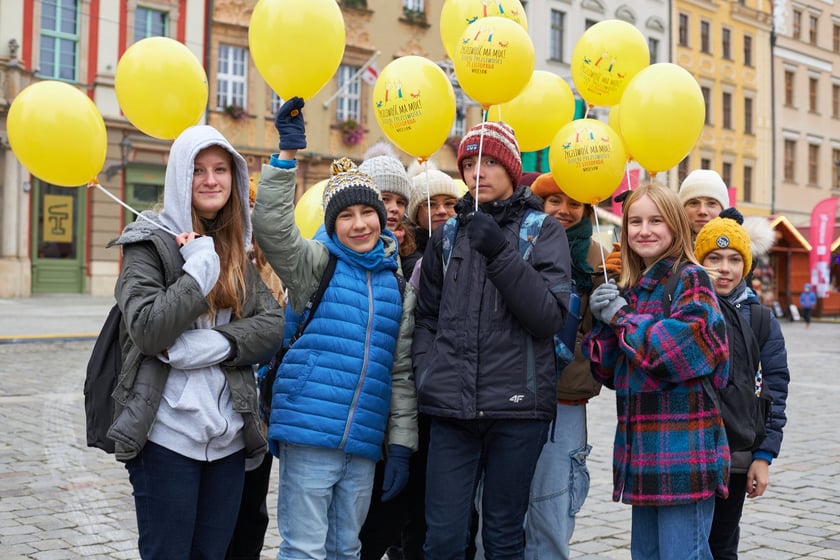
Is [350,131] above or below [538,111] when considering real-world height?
above

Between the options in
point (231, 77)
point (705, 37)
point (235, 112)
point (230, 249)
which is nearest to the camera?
point (230, 249)

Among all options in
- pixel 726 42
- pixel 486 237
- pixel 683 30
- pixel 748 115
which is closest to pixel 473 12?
pixel 486 237

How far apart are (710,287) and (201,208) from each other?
5.88 ft

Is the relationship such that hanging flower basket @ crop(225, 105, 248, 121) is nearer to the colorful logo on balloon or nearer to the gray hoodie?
the colorful logo on balloon

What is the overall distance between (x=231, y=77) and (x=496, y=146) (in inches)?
882

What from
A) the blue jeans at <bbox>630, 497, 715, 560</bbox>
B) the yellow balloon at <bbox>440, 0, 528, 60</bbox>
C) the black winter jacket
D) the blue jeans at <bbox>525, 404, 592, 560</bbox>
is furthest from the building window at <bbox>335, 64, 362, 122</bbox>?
the blue jeans at <bbox>630, 497, 715, 560</bbox>

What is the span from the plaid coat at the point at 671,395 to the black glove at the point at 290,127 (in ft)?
4.22

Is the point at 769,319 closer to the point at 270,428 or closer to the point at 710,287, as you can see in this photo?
the point at 710,287

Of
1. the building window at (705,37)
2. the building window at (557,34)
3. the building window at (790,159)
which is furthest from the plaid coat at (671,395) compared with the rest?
the building window at (790,159)

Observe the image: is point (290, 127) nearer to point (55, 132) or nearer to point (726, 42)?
point (55, 132)

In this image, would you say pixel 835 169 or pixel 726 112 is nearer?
pixel 726 112

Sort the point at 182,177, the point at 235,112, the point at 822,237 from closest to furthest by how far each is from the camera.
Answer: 1. the point at 182,177
2. the point at 235,112
3. the point at 822,237

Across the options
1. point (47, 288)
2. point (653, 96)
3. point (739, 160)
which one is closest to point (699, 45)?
point (739, 160)

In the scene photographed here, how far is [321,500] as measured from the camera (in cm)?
318
